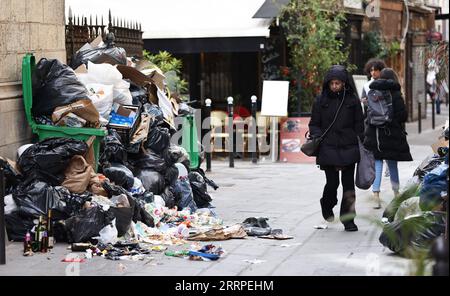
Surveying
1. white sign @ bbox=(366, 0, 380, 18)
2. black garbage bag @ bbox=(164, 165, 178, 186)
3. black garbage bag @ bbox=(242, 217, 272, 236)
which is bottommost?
black garbage bag @ bbox=(242, 217, 272, 236)

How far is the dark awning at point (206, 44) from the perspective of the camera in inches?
704

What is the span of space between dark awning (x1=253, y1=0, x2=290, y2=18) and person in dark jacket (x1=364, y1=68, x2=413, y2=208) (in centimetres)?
687

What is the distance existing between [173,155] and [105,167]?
4.30 feet

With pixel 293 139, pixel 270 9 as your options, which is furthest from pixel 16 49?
pixel 270 9

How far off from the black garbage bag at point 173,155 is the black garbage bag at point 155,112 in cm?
35

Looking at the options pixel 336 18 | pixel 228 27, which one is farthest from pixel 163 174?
pixel 336 18

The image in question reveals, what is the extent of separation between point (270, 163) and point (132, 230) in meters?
9.19

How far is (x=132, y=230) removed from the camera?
28.9 ft

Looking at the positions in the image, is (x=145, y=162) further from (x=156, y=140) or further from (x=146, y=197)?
(x=146, y=197)

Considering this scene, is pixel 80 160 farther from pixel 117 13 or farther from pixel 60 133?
pixel 117 13

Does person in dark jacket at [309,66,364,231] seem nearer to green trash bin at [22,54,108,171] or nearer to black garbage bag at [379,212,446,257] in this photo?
black garbage bag at [379,212,446,257]

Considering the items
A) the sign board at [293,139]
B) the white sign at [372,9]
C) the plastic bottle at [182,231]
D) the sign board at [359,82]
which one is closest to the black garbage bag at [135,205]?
the plastic bottle at [182,231]

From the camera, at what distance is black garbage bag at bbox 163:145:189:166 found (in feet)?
34.8

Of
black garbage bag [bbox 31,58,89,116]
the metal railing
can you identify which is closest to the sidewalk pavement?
black garbage bag [bbox 31,58,89,116]
